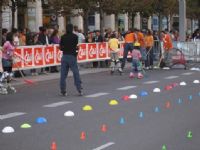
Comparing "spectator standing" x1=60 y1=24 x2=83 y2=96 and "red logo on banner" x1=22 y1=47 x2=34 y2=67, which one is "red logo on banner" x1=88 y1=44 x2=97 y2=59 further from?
"spectator standing" x1=60 y1=24 x2=83 y2=96

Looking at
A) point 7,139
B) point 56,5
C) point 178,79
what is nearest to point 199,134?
point 7,139

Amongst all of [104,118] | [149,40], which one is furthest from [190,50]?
[104,118]

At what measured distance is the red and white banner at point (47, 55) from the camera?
21078 mm

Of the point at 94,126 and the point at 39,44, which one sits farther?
the point at 39,44

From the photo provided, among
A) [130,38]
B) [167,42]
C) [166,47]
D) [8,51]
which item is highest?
[130,38]

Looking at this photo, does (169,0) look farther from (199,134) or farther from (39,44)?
(199,134)

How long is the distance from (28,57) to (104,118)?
34.8 feet

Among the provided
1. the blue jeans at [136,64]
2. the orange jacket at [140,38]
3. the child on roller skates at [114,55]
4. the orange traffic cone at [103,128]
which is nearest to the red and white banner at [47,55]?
Answer: the child on roller skates at [114,55]

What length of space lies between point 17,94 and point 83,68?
1087cm

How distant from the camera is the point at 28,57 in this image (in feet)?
70.6

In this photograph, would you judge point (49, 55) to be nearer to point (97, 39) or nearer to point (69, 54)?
point (97, 39)

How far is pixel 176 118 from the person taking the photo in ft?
37.1

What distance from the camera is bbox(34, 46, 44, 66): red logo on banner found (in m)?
22.1

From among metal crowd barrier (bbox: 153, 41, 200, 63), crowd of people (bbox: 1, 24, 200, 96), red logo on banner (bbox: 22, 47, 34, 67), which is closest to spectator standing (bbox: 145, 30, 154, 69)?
crowd of people (bbox: 1, 24, 200, 96)
